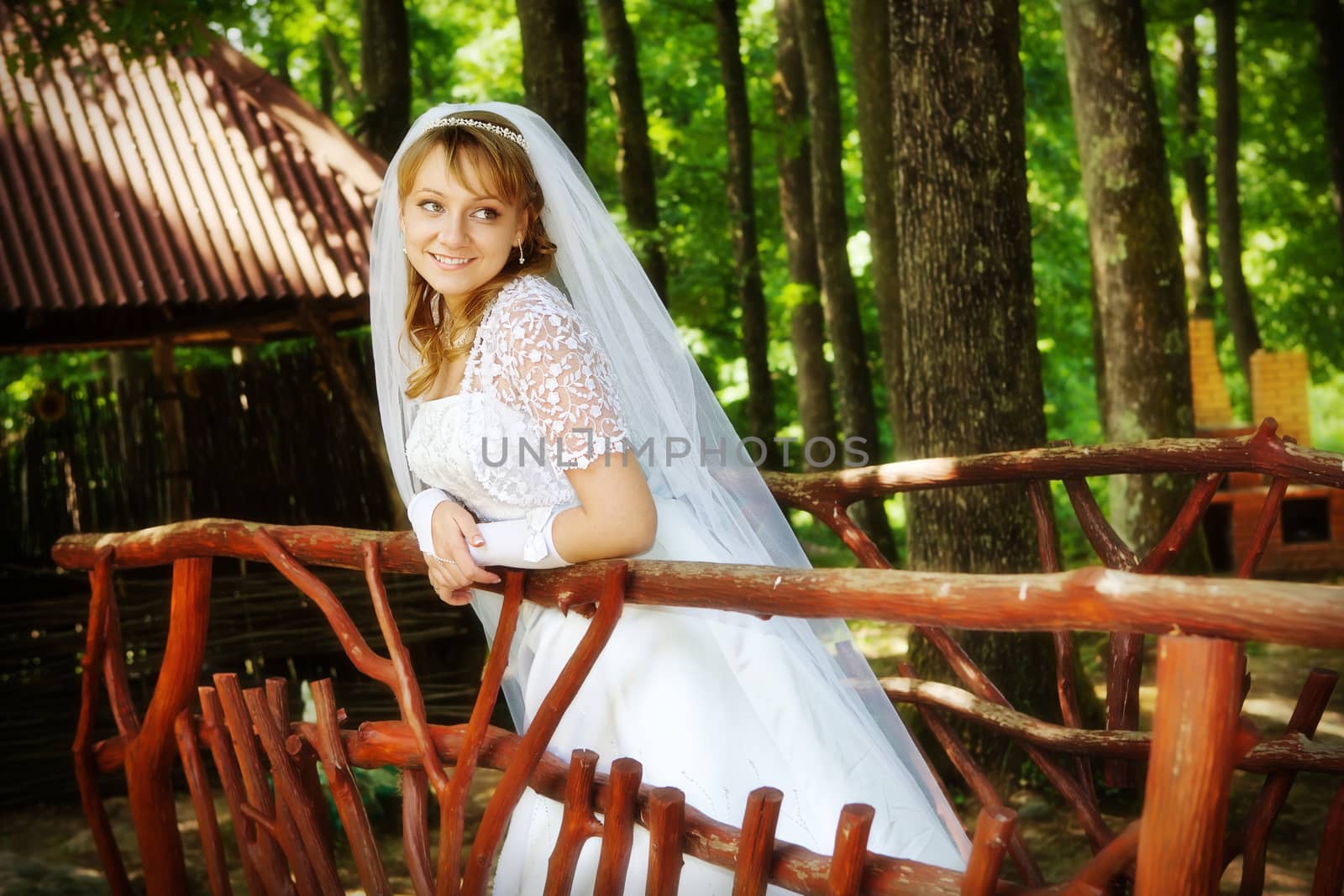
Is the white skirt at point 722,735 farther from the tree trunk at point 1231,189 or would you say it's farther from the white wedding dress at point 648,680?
the tree trunk at point 1231,189

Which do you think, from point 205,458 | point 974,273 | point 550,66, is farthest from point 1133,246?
point 205,458

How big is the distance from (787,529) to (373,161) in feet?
18.6

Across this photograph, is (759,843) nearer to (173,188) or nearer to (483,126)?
(483,126)

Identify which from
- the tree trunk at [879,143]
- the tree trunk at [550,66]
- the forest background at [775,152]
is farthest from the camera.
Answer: the forest background at [775,152]

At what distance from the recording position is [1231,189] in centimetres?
1445

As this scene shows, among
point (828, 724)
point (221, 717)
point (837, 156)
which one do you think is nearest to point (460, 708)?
point (221, 717)

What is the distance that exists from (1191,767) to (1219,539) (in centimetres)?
998

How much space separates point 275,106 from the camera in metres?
7.56

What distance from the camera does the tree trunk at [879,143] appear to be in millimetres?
9016

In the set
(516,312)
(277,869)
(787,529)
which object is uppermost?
(516,312)

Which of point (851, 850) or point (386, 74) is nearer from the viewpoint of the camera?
point (851, 850)

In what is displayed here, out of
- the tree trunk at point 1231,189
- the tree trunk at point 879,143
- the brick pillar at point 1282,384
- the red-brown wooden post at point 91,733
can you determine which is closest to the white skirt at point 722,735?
the red-brown wooden post at point 91,733

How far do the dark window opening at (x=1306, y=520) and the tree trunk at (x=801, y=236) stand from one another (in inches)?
159

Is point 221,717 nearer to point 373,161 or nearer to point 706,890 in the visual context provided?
point 706,890
